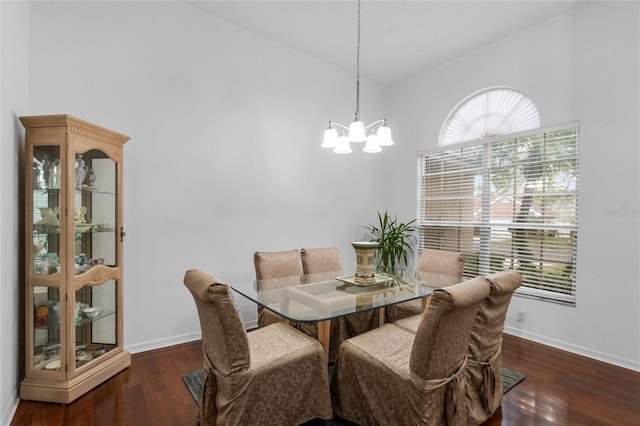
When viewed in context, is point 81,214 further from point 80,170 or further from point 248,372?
point 248,372

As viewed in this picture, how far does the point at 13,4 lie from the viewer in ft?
6.79

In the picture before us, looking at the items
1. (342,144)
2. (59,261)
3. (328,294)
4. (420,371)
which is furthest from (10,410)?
(342,144)

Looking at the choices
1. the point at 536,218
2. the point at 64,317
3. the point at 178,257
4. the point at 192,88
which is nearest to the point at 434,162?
the point at 536,218

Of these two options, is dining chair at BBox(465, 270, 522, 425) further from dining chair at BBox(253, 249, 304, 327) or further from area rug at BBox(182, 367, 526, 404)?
dining chair at BBox(253, 249, 304, 327)

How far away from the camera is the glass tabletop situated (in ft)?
6.49

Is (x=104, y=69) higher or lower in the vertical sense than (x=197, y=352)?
higher

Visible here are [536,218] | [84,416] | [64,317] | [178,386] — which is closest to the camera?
[84,416]

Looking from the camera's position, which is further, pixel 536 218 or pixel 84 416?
pixel 536 218

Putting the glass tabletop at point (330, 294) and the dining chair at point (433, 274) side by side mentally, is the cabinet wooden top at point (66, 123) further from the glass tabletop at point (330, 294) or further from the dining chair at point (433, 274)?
the dining chair at point (433, 274)

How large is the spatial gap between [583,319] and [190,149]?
408 cm

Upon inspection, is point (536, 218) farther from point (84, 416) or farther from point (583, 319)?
point (84, 416)

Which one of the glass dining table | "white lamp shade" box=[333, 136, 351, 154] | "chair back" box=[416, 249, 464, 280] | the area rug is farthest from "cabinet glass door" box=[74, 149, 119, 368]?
"chair back" box=[416, 249, 464, 280]

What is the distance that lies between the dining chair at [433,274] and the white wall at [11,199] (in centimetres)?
273

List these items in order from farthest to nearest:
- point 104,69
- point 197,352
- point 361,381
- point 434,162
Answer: point 434,162, point 197,352, point 104,69, point 361,381
